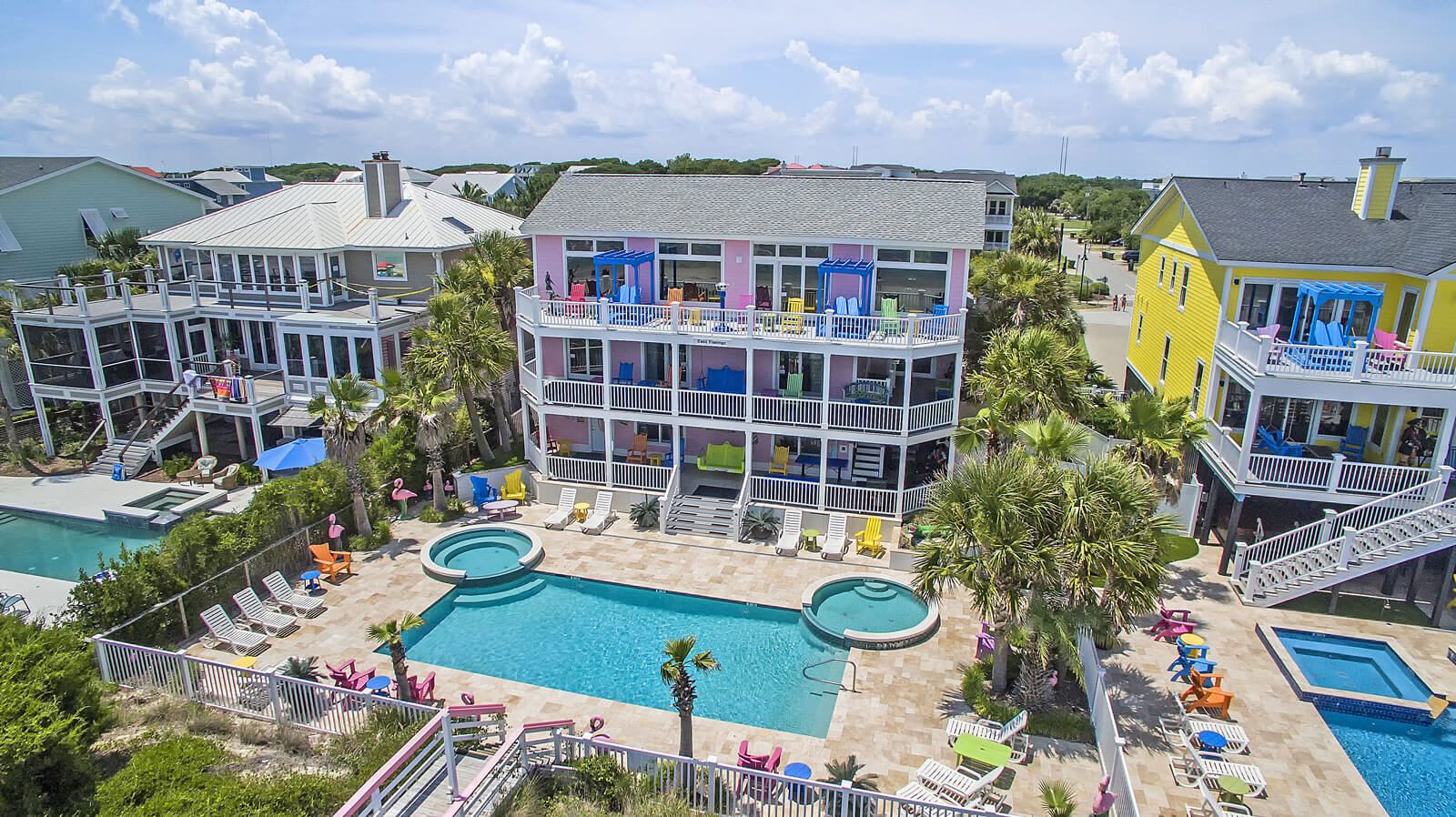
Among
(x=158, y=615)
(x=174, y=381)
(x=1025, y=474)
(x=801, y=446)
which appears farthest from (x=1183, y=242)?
(x=174, y=381)

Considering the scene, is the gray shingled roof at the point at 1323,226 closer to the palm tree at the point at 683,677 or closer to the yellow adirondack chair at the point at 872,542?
the yellow adirondack chair at the point at 872,542

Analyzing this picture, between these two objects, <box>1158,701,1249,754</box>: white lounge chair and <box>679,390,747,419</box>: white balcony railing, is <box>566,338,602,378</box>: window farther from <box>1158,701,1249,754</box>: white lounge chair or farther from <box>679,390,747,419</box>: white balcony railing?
<box>1158,701,1249,754</box>: white lounge chair

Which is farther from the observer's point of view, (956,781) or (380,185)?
(380,185)

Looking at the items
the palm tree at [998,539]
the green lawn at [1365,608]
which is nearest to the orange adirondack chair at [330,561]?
the palm tree at [998,539]

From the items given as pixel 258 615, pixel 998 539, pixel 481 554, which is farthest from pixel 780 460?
pixel 258 615

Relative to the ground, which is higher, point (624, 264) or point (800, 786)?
point (624, 264)

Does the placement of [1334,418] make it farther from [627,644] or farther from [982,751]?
[627,644]

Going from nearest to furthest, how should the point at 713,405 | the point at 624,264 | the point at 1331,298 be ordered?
1. the point at 1331,298
2. the point at 713,405
3. the point at 624,264

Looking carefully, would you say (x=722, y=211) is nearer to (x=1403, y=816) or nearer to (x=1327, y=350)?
(x=1327, y=350)
